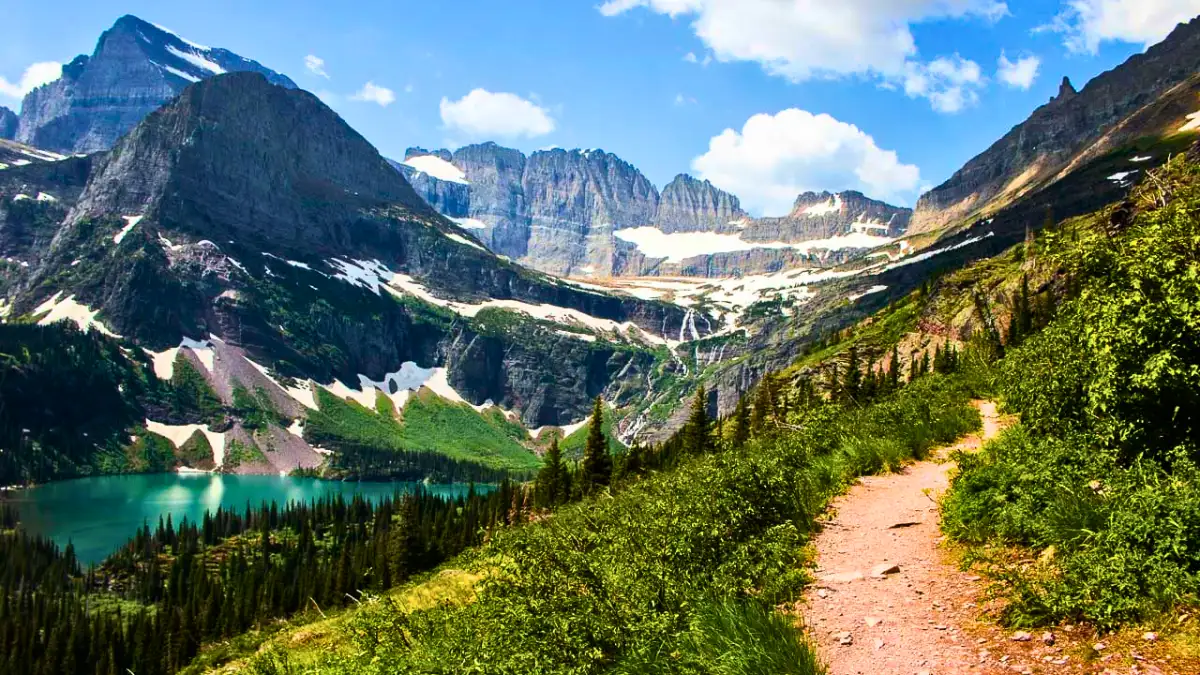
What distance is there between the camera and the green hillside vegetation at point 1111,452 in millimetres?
8531

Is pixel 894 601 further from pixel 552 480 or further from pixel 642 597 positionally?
pixel 552 480

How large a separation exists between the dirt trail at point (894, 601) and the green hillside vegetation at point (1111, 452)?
781mm

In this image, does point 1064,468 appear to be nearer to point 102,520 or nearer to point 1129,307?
point 1129,307

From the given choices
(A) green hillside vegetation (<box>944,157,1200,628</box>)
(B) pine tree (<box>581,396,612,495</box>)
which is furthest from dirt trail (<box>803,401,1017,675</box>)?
(B) pine tree (<box>581,396,612,495</box>)

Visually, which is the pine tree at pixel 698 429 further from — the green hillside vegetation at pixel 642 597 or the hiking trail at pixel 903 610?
the hiking trail at pixel 903 610

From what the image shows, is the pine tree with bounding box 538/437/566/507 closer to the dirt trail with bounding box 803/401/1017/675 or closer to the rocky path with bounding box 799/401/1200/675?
the dirt trail with bounding box 803/401/1017/675

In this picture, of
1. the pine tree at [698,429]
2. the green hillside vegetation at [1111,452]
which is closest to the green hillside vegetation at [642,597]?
the green hillside vegetation at [1111,452]

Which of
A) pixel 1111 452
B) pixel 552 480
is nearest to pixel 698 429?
pixel 552 480

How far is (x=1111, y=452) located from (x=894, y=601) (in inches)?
225

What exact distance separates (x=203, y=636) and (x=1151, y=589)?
120828 millimetres

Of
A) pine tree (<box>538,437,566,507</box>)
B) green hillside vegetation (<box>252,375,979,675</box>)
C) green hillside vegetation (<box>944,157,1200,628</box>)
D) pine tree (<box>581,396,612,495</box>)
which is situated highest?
green hillside vegetation (<box>944,157,1200,628</box>)

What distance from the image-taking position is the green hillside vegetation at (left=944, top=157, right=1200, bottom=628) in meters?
8.53

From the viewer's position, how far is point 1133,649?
305 inches

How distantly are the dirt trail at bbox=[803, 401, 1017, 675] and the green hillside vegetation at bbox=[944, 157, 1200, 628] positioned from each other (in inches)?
30.7
